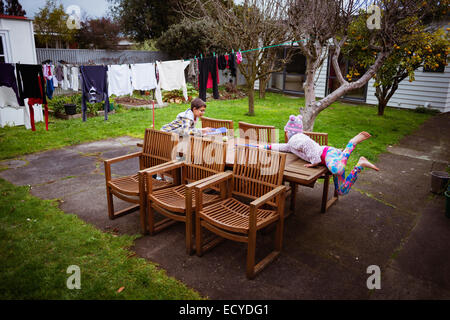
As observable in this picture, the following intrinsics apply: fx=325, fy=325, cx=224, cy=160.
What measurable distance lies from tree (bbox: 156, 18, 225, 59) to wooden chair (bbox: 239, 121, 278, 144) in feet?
36.9

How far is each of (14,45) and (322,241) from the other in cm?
928

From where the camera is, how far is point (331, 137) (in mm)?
8234

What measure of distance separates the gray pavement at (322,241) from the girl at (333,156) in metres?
0.59

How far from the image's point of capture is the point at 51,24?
22.5m

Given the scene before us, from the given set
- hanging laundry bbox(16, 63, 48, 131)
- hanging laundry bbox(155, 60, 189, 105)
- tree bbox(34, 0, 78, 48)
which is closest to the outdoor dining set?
hanging laundry bbox(16, 63, 48, 131)

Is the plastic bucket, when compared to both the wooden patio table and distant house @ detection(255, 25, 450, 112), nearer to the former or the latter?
the wooden patio table

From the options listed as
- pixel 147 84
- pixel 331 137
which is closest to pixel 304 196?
pixel 331 137

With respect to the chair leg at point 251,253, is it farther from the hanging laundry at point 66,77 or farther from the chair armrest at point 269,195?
the hanging laundry at point 66,77

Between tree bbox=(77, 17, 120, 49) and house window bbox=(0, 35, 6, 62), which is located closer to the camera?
house window bbox=(0, 35, 6, 62)

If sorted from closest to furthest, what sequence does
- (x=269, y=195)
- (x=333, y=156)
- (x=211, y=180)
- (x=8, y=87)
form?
1. (x=269, y=195)
2. (x=211, y=180)
3. (x=333, y=156)
4. (x=8, y=87)

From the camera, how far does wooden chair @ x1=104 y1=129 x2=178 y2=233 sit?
3930 mm

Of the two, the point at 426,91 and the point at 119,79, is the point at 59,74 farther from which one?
the point at 426,91

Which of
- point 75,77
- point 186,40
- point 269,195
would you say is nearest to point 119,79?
point 75,77
